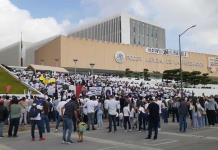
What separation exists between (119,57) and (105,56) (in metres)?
3.49

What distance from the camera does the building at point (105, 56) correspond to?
74.7 meters

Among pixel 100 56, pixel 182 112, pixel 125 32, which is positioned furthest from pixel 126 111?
pixel 125 32

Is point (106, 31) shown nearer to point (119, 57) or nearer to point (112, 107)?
point (119, 57)

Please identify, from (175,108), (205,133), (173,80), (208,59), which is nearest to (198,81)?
(173,80)

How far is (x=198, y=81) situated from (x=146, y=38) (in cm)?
5819

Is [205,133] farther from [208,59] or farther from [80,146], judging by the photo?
[208,59]

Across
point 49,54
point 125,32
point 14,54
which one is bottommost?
point 49,54

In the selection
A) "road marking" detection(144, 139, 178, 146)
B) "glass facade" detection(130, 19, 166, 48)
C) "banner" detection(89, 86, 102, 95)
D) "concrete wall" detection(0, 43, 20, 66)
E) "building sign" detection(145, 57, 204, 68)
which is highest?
"glass facade" detection(130, 19, 166, 48)

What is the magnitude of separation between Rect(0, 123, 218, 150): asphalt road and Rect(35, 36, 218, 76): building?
49943mm

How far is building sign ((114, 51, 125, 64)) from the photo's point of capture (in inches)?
3243

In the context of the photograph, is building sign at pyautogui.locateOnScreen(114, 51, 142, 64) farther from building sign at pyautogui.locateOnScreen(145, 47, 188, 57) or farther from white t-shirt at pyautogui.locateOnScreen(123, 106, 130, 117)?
white t-shirt at pyautogui.locateOnScreen(123, 106, 130, 117)

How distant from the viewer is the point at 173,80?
72.2 meters

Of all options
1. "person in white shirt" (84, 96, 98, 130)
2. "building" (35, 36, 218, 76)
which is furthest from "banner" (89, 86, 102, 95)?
"building" (35, 36, 218, 76)

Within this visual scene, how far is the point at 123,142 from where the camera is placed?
15.7 meters
